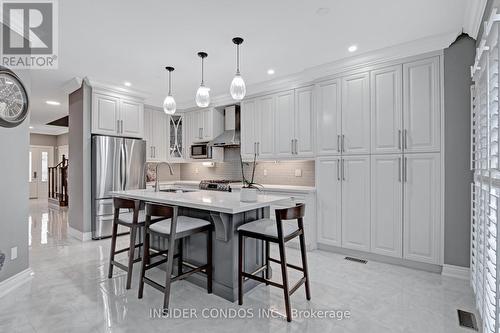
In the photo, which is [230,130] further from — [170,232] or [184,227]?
[170,232]

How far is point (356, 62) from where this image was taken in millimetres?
3447

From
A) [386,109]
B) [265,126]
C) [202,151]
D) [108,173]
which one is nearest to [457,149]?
[386,109]

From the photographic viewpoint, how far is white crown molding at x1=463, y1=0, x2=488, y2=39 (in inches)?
87.9

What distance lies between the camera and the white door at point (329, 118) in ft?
12.0

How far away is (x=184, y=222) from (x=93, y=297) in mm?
1077

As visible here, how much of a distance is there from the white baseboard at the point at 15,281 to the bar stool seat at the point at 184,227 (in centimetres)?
148

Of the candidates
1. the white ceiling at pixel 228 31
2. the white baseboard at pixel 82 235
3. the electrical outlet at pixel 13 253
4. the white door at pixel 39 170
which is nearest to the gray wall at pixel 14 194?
the electrical outlet at pixel 13 253

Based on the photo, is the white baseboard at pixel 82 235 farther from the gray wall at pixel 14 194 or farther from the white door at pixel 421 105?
the white door at pixel 421 105

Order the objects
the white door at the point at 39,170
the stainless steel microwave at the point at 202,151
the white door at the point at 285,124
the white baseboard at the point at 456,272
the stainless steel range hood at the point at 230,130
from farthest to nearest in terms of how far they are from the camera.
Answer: the white door at the point at 39,170 → the stainless steel microwave at the point at 202,151 → the stainless steel range hood at the point at 230,130 → the white door at the point at 285,124 → the white baseboard at the point at 456,272

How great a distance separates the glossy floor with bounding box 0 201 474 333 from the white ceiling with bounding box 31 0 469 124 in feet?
8.68

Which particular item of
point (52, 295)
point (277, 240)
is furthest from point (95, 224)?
point (277, 240)

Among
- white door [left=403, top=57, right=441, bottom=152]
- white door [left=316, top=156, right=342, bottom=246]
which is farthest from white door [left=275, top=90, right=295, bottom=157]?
white door [left=403, top=57, right=441, bottom=152]

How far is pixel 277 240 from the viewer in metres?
2.05

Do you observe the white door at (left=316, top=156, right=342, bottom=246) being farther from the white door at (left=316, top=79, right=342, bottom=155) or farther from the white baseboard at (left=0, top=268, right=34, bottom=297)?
the white baseboard at (left=0, top=268, right=34, bottom=297)
